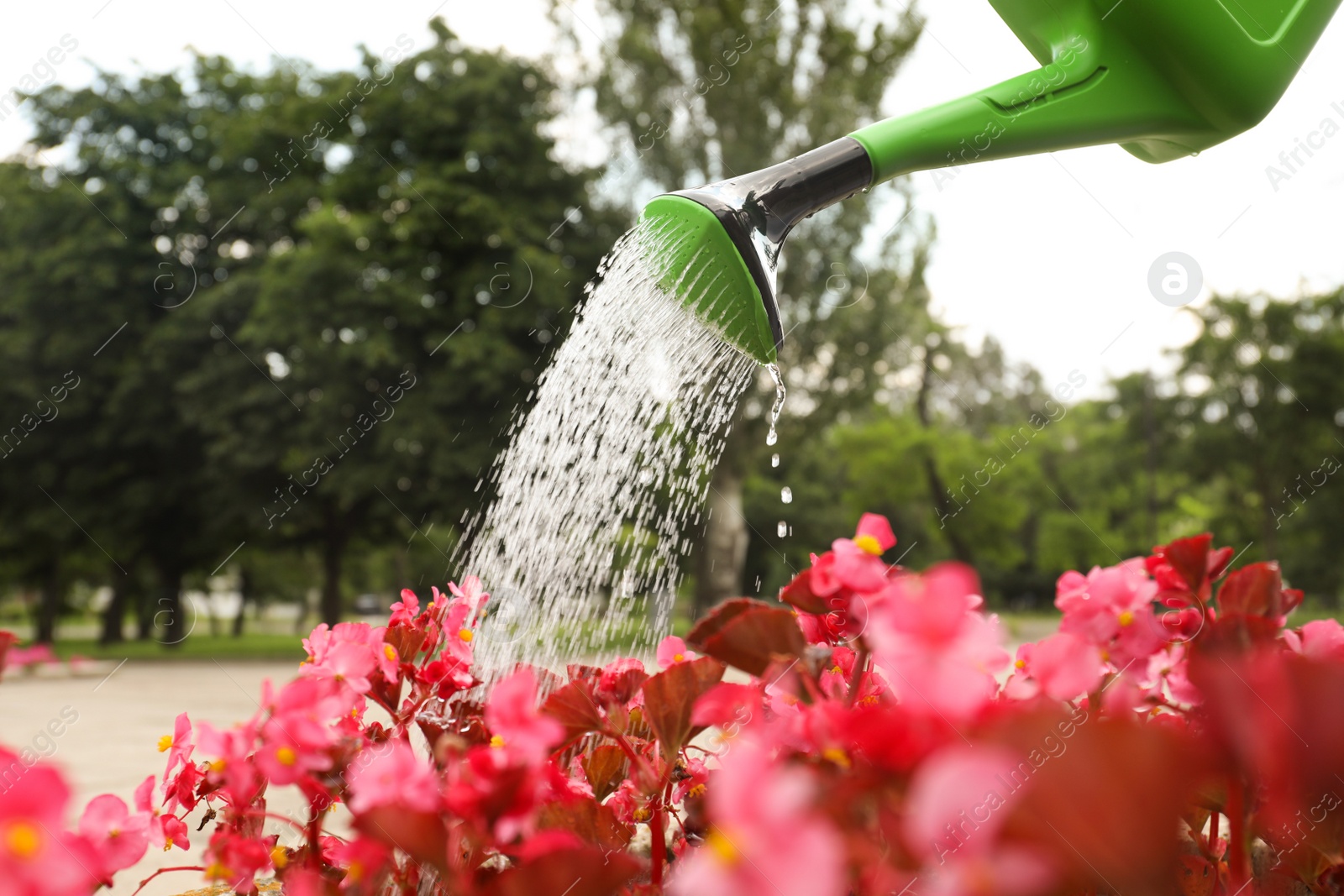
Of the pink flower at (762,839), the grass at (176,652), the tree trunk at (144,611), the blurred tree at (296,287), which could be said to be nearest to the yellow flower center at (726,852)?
the pink flower at (762,839)

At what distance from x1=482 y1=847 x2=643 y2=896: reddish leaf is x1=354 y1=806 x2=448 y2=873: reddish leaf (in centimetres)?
4

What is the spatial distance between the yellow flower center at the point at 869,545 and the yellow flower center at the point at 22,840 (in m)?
0.55

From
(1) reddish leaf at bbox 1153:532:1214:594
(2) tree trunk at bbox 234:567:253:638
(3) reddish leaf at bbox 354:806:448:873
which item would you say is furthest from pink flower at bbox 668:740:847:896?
(2) tree trunk at bbox 234:567:253:638

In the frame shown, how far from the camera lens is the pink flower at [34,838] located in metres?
0.40

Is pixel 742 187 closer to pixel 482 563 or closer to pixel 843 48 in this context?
pixel 482 563

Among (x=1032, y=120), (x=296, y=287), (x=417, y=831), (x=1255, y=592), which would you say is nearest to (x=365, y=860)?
(x=417, y=831)

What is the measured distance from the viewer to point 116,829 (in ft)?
2.58

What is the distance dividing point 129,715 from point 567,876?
9.49 m

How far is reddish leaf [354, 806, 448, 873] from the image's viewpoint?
20.8 inches

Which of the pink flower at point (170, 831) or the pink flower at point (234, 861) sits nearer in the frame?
the pink flower at point (234, 861)

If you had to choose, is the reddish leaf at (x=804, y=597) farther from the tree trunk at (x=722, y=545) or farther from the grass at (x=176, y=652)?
the grass at (x=176, y=652)

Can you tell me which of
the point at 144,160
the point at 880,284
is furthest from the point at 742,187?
the point at 144,160

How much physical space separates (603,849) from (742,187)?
3.35 feet

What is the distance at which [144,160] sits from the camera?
59.3ft
